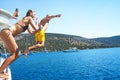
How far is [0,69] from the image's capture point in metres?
6.68

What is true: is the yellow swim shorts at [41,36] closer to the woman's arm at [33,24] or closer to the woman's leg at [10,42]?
the woman's arm at [33,24]

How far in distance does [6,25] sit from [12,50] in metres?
1.20

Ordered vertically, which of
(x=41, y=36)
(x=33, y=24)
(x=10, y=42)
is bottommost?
(x=10, y=42)

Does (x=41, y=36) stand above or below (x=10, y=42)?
above

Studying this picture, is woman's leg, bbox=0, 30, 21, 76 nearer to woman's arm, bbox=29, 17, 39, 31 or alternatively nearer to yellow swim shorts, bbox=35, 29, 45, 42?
woman's arm, bbox=29, 17, 39, 31

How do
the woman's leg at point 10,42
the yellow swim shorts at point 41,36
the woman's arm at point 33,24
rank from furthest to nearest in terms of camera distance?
the yellow swim shorts at point 41,36
the woman's arm at point 33,24
the woman's leg at point 10,42

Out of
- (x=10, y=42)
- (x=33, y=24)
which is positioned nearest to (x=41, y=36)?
(x=33, y=24)

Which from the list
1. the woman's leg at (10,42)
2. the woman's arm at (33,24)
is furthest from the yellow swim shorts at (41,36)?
the woman's leg at (10,42)

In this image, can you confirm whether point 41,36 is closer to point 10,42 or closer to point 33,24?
point 33,24

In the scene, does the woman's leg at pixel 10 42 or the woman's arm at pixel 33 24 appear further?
the woman's arm at pixel 33 24

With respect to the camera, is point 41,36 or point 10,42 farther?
point 41,36

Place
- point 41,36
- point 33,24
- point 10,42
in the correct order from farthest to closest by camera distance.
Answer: point 41,36, point 33,24, point 10,42

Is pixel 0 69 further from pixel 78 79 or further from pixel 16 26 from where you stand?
pixel 78 79

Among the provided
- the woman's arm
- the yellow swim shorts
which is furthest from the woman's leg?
the yellow swim shorts
